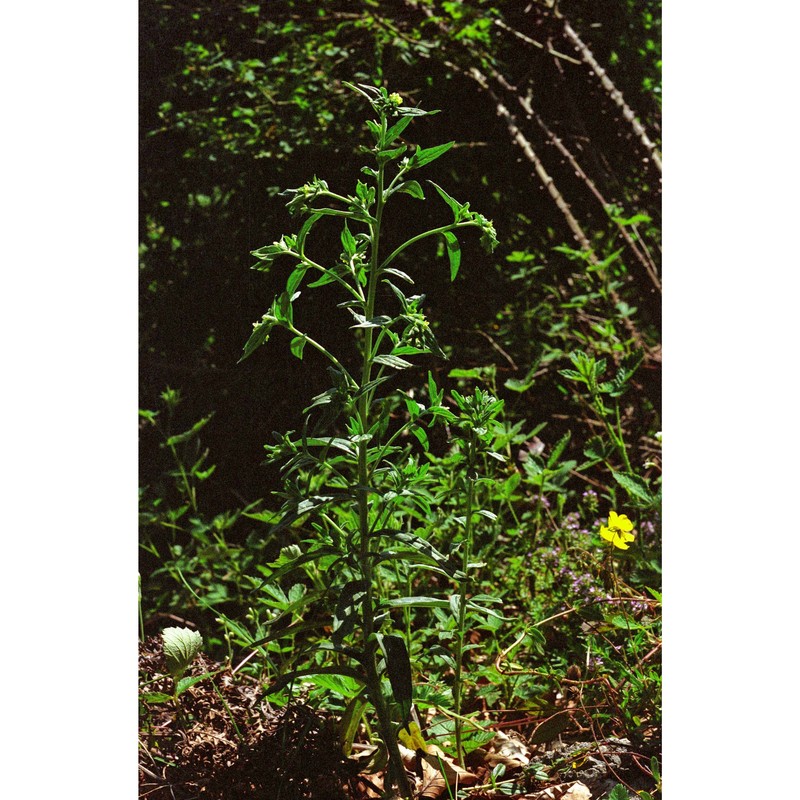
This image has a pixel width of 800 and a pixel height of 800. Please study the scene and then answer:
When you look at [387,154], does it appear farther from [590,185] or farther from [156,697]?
[590,185]

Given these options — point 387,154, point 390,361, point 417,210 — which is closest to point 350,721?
point 390,361

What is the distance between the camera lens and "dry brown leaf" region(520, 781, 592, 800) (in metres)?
1.34

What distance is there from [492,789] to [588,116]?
1961mm

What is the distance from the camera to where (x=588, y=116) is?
2.60 m

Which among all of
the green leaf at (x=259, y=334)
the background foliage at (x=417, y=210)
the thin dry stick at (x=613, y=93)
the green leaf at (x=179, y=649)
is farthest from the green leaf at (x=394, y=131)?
the thin dry stick at (x=613, y=93)

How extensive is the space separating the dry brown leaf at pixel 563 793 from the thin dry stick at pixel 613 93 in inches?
70.2

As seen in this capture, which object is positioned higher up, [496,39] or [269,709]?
[496,39]

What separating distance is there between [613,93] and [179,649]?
1.98 metres

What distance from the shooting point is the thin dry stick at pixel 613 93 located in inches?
99.4

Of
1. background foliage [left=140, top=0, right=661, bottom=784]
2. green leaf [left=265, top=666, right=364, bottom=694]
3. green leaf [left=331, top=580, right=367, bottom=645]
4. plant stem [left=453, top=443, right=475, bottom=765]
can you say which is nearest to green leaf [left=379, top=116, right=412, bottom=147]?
plant stem [left=453, top=443, right=475, bottom=765]

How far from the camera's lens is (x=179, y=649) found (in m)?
1.44
